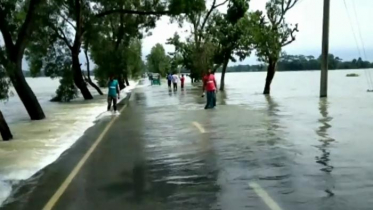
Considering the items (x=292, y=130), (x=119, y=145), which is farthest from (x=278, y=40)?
(x=119, y=145)

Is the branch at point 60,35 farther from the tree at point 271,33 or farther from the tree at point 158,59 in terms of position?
the tree at point 158,59

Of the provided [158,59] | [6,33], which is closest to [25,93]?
[6,33]

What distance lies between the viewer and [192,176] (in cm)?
965

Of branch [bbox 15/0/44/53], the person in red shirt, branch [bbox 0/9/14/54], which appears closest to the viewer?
branch [bbox 0/9/14/54]

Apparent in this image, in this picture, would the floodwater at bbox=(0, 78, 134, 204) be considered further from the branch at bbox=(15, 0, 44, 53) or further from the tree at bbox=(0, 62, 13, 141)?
the branch at bbox=(15, 0, 44, 53)

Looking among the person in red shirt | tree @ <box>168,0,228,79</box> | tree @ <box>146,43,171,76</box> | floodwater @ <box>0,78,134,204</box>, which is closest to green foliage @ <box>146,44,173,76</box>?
tree @ <box>146,43,171,76</box>

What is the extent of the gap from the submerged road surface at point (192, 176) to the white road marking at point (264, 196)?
0.5 inches

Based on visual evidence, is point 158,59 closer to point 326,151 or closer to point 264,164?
point 326,151

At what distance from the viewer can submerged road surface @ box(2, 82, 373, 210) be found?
25.3 ft

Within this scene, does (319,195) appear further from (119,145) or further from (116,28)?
(116,28)

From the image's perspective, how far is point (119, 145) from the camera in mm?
14359

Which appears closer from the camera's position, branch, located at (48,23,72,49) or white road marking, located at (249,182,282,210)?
white road marking, located at (249,182,282,210)

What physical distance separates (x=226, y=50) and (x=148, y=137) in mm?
34710

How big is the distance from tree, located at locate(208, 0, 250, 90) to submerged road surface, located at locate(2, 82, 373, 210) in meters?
31.7
